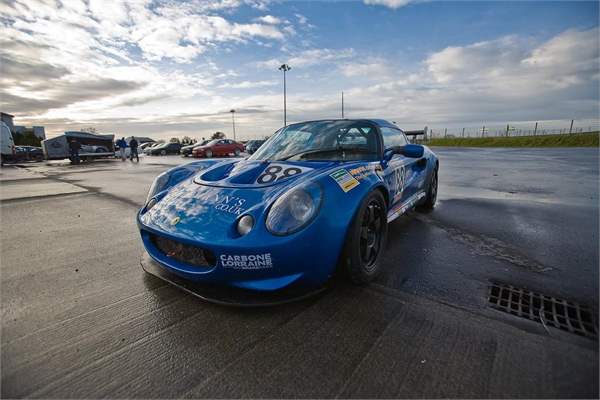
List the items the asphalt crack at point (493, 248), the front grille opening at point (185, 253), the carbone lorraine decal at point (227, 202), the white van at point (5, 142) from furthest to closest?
the white van at point (5, 142) → the asphalt crack at point (493, 248) → the carbone lorraine decal at point (227, 202) → the front grille opening at point (185, 253)

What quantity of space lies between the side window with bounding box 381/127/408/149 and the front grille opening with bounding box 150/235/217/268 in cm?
206

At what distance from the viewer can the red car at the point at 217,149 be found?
2156 cm

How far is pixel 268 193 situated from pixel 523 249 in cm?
256

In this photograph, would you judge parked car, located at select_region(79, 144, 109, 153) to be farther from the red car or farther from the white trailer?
the red car

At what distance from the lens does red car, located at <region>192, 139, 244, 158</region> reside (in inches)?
849

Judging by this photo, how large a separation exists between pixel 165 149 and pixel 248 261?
100 feet

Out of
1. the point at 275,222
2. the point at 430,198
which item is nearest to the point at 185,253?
the point at 275,222

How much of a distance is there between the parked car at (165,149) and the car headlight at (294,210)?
99.1ft

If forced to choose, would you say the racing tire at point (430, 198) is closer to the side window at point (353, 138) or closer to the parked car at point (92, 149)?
the side window at point (353, 138)

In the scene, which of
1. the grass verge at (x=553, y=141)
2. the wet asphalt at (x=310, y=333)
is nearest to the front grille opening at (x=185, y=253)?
the wet asphalt at (x=310, y=333)

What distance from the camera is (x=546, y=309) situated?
188 centimetres

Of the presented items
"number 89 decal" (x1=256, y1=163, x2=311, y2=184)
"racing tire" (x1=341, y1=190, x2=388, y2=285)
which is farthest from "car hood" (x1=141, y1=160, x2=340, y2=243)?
"racing tire" (x1=341, y1=190, x2=388, y2=285)

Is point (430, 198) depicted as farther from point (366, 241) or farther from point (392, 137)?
point (366, 241)

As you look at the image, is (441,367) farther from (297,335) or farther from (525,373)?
(297,335)
